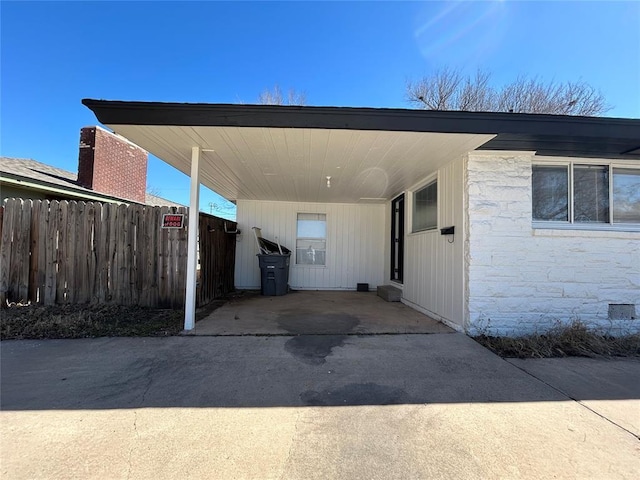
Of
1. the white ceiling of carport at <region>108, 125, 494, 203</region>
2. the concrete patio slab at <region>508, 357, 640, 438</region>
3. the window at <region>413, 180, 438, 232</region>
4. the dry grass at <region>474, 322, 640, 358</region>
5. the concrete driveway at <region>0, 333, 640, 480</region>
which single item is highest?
the white ceiling of carport at <region>108, 125, 494, 203</region>

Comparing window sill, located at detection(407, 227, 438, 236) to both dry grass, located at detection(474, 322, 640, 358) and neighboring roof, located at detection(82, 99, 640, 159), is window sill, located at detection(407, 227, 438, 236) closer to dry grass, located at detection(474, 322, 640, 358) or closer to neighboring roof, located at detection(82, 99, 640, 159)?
dry grass, located at detection(474, 322, 640, 358)

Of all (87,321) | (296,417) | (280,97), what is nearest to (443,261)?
(296,417)

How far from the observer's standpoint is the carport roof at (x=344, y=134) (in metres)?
3.57

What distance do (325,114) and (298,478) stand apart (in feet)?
11.0

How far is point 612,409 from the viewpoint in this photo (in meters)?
2.55

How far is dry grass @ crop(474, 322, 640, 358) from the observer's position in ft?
12.5

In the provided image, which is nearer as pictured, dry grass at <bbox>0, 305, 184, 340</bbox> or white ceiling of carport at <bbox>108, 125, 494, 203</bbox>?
white ceiling of carport at <bbox>108, 125, 494, 203</bbox>

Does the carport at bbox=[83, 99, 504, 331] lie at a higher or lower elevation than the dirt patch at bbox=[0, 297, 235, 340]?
higher

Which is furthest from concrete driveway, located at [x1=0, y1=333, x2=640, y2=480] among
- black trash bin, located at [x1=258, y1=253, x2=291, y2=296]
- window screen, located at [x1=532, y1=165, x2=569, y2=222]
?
black trash bin, located at [x1=258, y1=253, x2=291, y2=296]

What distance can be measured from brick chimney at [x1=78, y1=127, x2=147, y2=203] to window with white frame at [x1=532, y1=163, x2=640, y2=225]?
39.1 feet

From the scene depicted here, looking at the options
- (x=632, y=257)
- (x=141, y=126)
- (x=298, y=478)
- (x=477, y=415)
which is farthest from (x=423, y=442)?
(x=632, y=257)

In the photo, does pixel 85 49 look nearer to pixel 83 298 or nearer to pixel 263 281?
pixel 83 298

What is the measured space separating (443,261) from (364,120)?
286cm

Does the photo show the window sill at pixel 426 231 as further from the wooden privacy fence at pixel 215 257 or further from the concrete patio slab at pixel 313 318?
the wooden privacy fence at pixel 215 257
